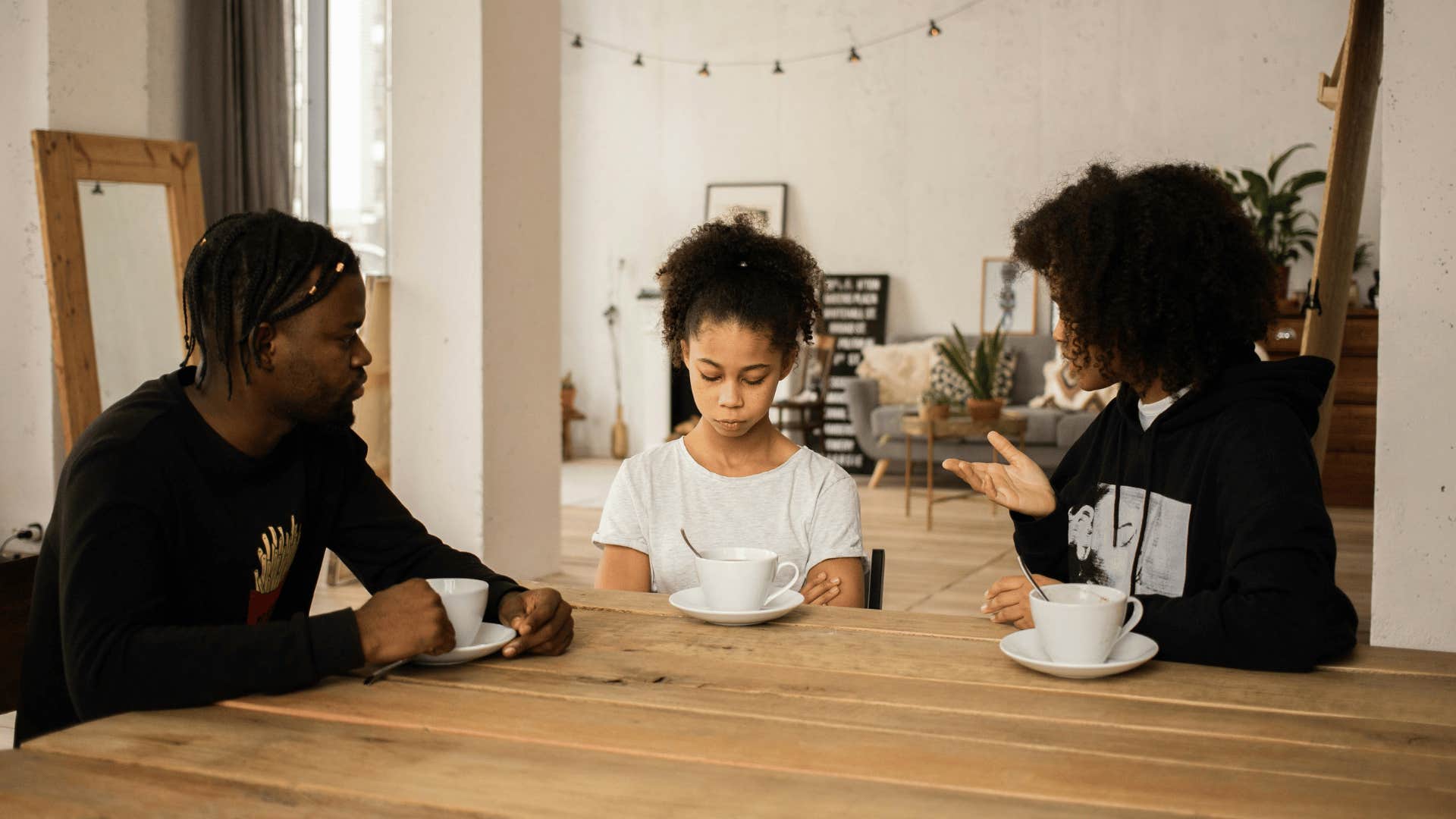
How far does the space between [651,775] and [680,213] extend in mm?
8146

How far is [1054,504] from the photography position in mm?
1577

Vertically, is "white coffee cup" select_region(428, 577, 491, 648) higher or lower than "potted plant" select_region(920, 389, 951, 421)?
higher

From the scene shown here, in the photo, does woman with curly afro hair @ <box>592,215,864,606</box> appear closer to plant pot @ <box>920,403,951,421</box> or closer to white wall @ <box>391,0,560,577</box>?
white wall @ <box>391,0,560,577</box>

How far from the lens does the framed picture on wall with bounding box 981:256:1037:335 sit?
26.0 feet

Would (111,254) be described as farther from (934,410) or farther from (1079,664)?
(934,410)

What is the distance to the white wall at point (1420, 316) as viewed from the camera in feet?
8.16

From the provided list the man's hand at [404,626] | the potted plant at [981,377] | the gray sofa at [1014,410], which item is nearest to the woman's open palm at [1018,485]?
the man's hand at [404,626]

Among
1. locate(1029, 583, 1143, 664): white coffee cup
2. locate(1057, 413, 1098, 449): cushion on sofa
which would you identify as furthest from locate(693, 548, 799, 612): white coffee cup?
locate(1057, 413, 1098, 449): cushion on sofa

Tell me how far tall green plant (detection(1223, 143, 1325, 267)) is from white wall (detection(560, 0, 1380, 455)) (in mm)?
210

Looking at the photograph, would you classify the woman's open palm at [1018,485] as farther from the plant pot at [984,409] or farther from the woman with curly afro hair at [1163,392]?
the plant pot at [984,409]

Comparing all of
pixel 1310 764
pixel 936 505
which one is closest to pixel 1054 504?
pixel 1310 764

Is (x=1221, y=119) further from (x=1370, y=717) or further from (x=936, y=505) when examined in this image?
(x=1370, y=717)

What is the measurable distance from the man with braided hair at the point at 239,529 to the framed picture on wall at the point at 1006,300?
22.2 feet

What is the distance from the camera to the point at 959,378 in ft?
23.9
